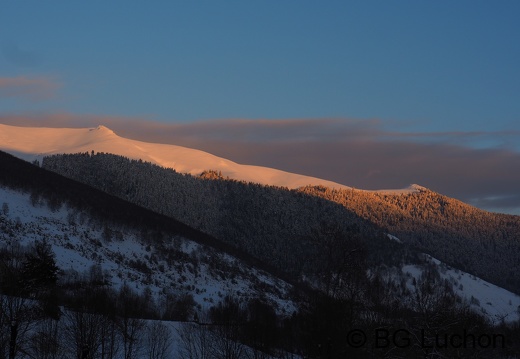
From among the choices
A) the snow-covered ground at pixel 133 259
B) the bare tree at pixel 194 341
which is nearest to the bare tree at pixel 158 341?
the bare tree at pixel 194 341

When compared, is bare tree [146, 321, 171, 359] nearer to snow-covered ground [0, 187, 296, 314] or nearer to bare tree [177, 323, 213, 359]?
bare tree [177, 323, 213, 359]

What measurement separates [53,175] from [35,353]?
141m

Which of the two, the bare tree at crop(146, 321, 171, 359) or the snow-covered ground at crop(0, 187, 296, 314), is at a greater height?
the snow-covered ground at crop(0, 187, 296, 314)

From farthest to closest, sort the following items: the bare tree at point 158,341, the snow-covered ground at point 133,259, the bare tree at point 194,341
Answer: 1. the snow-covered ground at point 133,259
2. the bare tree at point 194,341
3. the bare tree at point 158,341

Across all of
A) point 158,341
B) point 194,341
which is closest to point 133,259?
point 194,341

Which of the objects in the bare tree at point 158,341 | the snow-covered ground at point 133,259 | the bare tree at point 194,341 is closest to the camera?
the bare tree at point 158,341

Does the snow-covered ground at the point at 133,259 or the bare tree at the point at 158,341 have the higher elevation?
the snow-covered ground at the point at 133,259

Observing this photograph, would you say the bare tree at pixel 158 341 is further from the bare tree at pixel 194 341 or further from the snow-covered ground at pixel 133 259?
the snow-covered ground at pixel 133 259

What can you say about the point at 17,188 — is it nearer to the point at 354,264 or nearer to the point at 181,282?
the point at 181,282

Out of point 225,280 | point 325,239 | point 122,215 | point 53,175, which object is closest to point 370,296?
point 325,239

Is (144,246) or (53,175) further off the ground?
(53,175)

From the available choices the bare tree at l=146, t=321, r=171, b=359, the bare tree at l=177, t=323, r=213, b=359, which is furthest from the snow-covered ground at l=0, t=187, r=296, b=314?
the bare tree at l=146, t=321, r=171, b=359

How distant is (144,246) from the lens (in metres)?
173

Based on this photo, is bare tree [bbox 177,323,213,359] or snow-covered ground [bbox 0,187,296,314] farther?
snow-covered ground [bbox 0,187,296,314]
